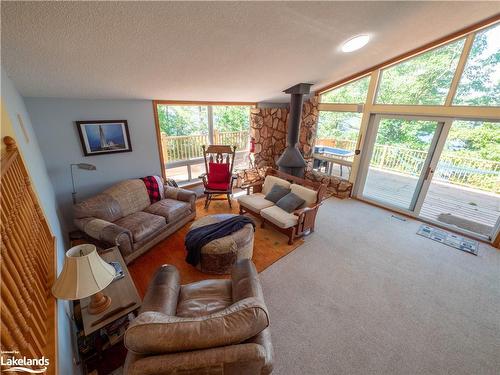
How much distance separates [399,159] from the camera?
14.2 feet

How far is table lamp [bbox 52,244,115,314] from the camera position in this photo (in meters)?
1.21

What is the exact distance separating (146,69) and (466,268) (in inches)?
187

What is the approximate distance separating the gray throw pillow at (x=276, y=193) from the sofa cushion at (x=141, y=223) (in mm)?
1746

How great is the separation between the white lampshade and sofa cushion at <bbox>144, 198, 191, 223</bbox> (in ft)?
5.77

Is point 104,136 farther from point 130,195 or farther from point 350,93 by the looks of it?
point 350,93

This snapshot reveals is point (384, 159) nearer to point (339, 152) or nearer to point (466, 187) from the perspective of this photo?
point (339, 152)

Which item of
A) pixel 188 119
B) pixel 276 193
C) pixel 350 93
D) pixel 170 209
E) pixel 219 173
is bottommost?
pixel 170 209

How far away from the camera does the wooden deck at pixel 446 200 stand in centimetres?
377

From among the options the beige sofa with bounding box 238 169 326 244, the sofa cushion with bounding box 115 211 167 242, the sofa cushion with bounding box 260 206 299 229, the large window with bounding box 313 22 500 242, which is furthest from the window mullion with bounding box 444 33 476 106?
the sofa cushion with bounding box 115 211 167 242

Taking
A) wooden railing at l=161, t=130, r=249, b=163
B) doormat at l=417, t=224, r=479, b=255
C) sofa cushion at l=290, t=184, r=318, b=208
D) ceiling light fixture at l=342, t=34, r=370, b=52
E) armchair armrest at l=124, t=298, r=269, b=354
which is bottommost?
doormat at l=417, t=224, r=479, b=255

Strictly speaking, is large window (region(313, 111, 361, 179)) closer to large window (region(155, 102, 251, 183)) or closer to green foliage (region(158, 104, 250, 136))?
large window (region(155, 102, 251, 183))

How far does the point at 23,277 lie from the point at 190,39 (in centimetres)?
213

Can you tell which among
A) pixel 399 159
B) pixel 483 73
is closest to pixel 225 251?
pixel 399 159

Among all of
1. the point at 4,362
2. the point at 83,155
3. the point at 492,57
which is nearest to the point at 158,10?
the point at 4,362
